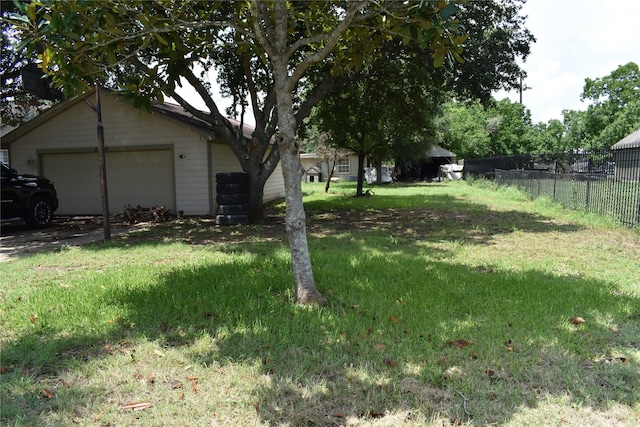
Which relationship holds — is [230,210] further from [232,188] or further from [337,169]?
[337,169]

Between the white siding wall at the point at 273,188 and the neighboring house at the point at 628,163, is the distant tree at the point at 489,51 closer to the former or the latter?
the neighboring house at the point at 628,163

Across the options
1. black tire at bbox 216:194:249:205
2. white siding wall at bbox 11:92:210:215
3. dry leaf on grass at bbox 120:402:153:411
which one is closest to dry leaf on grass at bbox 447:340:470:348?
dry leaf on grass at bbox 120:402:153:411

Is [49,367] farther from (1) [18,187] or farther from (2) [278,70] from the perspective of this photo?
(1) [18,187]

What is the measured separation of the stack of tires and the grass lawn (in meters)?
4.21

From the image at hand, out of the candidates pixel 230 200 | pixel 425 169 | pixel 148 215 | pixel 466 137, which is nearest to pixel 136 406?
pixel 230 200

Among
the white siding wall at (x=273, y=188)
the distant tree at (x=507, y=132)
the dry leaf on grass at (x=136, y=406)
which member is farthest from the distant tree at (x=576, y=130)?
the dry leaf on grass at (x=136, y=406)

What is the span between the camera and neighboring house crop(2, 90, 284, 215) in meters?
13.2

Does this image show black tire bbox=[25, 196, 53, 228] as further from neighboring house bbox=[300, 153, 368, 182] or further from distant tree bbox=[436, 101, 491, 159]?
distant tree bbox=[436, 101, 491, 159]

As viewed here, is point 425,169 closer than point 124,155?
No

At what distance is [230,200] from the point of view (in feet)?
36.2

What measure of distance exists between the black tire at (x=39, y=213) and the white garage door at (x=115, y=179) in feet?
9.10

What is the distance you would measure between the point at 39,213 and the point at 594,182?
1449 cm

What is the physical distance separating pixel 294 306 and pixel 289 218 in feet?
2.96

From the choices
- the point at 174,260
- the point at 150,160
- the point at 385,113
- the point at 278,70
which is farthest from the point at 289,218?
the point at 385,113
